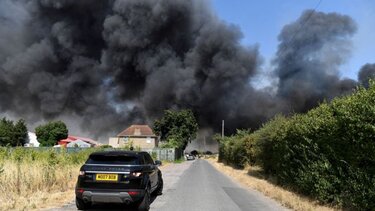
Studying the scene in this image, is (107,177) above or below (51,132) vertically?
below

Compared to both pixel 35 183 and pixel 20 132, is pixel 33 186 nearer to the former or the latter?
pixel 35 183

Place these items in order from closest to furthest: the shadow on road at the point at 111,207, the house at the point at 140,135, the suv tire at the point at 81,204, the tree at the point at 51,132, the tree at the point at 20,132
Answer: the suv tire at the point at 81,204, the shadow on road at the point at 111,207, the tree at the point at 20,132, the tree at the point at 51,132, the house at the point at 140,135

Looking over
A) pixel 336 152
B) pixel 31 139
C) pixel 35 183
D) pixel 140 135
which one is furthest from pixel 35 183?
pixel 140 135

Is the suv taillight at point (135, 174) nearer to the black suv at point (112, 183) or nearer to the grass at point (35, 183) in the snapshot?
the black suv at point (112, 183)

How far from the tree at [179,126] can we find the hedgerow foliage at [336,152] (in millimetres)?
70633

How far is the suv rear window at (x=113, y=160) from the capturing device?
1059 centimetres

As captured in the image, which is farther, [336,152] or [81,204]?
[336,152]

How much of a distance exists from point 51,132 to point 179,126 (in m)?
27.8

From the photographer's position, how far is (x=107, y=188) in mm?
10133

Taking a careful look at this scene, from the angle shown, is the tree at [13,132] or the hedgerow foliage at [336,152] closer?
the hedgerow foliage at [336,152]

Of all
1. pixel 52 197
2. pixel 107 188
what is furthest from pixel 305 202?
pixel 52 197

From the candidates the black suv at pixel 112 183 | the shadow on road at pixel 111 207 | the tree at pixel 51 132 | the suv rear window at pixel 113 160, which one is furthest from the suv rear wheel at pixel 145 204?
the tree at pixel 51 132

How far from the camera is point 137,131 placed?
332ft

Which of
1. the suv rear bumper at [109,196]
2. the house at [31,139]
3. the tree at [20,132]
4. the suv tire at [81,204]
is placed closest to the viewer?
the suv rear bumper at [109,196]
